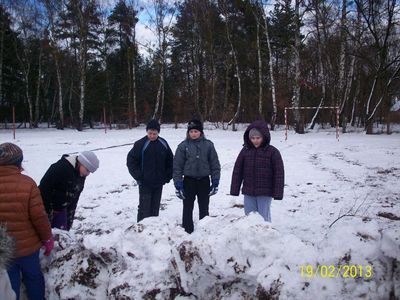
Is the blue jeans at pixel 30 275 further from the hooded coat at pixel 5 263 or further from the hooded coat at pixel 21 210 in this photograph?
the hooded coat at pixel 5 263

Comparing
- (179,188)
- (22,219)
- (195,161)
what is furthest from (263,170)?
(22,219)

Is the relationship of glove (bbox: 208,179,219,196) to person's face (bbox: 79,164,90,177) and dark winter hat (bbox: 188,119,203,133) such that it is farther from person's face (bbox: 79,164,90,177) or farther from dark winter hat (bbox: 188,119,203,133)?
person's face (bbox: 79,164,90,177)

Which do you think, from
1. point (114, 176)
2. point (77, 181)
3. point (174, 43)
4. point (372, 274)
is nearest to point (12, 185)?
point (77, 181)

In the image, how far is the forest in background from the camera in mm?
22766

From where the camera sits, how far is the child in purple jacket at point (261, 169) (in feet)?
14.5

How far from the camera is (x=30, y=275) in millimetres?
3006

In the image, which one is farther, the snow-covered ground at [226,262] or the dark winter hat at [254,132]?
the dark winter hat at [254,132]

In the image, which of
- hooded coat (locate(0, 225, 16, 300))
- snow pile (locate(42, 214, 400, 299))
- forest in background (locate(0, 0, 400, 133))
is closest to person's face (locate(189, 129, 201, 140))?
snow pile (locate(42, 214, 400, 299))

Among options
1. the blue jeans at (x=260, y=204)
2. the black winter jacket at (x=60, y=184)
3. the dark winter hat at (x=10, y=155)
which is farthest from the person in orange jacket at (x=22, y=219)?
the blue jeans at (x=260, y=204)

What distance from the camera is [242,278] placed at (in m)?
2.81

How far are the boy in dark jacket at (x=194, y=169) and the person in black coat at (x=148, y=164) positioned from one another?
0.97 feet

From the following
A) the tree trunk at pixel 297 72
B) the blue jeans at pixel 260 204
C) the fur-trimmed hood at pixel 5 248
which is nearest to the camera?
the fur-trimmed hood at pixel 5 248

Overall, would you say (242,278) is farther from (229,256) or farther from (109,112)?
(109,112)

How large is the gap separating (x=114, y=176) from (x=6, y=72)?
30.9 m
